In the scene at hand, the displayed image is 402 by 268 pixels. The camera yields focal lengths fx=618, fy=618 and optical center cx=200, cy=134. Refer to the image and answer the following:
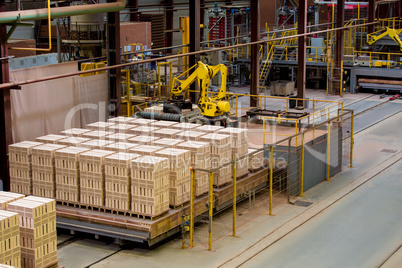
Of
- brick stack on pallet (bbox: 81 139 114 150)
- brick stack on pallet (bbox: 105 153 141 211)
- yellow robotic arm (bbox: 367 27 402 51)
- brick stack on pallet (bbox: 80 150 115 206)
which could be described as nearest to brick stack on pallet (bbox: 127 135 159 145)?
brick stack on pallet (bbox: 81 139 114 150)

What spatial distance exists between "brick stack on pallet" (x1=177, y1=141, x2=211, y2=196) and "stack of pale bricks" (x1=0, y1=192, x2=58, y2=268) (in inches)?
137

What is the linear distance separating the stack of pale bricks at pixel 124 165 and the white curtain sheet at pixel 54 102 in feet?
5.13

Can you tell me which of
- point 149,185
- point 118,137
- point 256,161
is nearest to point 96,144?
point 118,137

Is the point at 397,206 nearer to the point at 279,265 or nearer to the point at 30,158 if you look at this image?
the point at 279,265

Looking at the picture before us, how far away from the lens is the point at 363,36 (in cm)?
3444

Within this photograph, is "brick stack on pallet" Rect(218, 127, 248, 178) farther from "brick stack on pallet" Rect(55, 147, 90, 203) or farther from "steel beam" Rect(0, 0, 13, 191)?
"steel beam" Rect(0, 0, 13, 191)

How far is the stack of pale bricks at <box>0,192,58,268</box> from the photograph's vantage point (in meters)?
10.2

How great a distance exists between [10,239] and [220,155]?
17.6ft

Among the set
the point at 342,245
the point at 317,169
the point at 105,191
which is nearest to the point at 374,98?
the point at 317,169

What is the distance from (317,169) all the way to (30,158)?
24.8 ft

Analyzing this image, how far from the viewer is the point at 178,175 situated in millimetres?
12578

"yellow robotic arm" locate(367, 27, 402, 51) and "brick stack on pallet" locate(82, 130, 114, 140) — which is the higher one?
"yellow robotic arm" locate(367, 27, 402, 51)

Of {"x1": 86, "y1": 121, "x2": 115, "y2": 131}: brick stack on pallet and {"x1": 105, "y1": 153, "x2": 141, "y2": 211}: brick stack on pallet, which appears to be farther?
{"x1": 86, "y1": 121, "x2": 115, "y2": 131}: brick stack on pallet

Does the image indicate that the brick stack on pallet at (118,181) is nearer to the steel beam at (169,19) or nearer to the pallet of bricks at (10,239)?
the pallet of bricks at (10,239)
